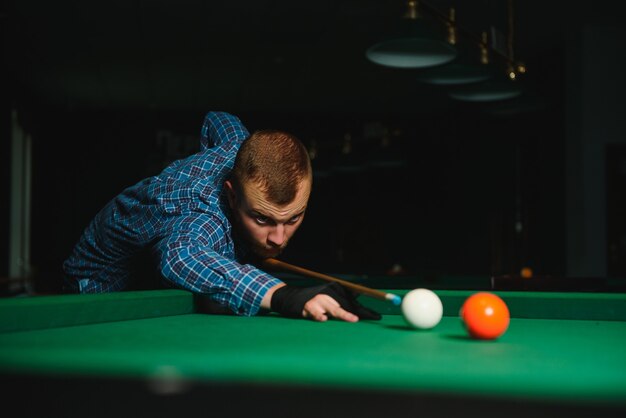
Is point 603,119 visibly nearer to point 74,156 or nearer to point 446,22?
point 446,22

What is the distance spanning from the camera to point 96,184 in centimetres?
1155

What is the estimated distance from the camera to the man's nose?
2305 millimetres

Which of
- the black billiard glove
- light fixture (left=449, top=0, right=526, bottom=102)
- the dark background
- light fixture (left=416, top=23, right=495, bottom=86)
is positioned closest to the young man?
the black billiard glove

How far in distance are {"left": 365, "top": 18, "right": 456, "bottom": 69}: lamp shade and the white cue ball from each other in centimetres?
230

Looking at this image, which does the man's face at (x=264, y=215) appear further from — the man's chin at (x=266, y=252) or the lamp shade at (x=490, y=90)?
the lamp shade at (x=490, y=90)

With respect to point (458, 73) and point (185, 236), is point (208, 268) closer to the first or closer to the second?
point (185, 236)

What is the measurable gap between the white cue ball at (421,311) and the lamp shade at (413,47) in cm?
230

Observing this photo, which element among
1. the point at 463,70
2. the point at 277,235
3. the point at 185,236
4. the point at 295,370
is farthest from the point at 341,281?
the point at 463,70

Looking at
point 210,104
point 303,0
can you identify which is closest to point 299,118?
point 210,104

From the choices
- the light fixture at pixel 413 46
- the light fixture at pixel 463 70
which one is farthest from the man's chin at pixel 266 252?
the light fixture at pixel 463 70

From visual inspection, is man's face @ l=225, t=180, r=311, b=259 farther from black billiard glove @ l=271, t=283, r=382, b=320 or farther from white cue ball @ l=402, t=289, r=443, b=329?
white cue ball @ l=402, t=289, r=443, b=329

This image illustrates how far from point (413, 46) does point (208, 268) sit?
2.26m

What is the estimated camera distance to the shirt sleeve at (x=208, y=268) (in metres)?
2.04

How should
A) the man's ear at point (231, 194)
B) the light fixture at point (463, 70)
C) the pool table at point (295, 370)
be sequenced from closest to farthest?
the pool table at point (295, 370)
the man's ear at point (231, 194)
the light fixture at point (463, 70)
